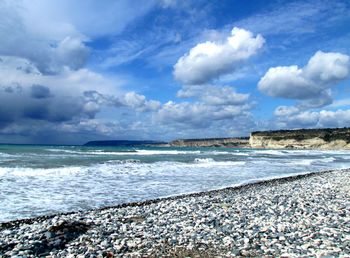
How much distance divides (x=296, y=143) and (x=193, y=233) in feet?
505

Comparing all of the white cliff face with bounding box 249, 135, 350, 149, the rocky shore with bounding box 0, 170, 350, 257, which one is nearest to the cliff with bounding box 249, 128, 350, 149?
the white cliff face with bounding box 249, 135, 350, 149

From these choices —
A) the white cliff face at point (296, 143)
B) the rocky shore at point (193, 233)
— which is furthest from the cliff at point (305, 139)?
the rocky shore at point (193, 233)

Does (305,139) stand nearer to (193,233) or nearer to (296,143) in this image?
(296,143)

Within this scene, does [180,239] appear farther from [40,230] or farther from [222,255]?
[40,230]

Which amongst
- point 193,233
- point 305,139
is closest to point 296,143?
point 305,139

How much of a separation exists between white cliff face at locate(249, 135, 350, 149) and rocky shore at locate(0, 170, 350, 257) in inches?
5559

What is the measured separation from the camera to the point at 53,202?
15.5m

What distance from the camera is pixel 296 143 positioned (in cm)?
15438

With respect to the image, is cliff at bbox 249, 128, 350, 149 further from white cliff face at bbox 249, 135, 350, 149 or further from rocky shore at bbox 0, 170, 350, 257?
rocky shore at bbox 0, 170, 350, 257

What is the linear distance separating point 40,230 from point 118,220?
7.72ft

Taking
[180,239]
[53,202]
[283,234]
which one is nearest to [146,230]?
[180,239]

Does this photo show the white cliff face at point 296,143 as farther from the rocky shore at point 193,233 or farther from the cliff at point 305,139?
the rocky shore at point 193,233

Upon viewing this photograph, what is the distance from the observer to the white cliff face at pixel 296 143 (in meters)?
142

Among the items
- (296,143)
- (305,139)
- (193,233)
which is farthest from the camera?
(296,143)
